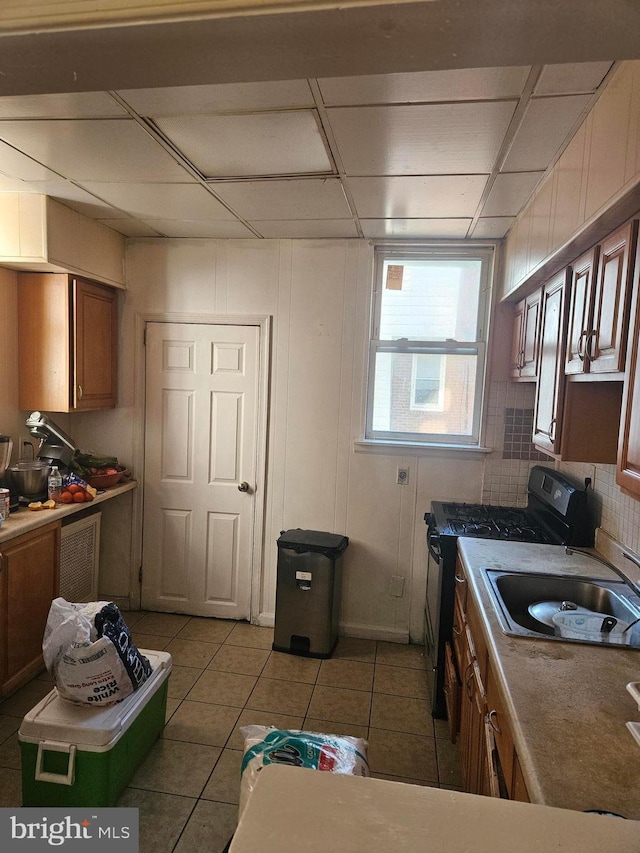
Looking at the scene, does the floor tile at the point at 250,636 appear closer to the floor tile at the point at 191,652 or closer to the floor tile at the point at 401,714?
the floor tile at the point at 191,652

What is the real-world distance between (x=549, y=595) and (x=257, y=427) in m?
2.00

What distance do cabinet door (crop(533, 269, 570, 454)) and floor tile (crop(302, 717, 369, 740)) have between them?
1567mm

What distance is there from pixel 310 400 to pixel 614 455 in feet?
6.04

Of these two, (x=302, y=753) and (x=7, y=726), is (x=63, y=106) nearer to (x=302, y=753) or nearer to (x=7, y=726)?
(x=302, y=753)

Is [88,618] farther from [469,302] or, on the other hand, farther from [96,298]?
[469,302]

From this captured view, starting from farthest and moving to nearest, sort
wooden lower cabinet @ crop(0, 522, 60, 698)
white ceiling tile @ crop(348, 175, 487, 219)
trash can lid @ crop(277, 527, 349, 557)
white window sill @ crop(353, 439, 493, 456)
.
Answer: white window sill @ crop(353, 439, 493, 456) → trash can lid @ crop(277, 527, 349, 557) → wooden lower cabinet @ crop(0, 522, 60, 698) → white ceiling tile @ crop(348, 175, 487, 219)

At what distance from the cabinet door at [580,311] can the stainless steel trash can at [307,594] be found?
1.75 meters

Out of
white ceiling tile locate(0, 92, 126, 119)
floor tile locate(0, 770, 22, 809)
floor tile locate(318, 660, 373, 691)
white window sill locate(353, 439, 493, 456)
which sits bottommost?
floor tile locate(318, 660, 373, 691)

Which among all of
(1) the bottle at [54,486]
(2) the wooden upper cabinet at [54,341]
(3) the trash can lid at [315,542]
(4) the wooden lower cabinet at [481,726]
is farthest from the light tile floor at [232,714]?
(2) the wooden upper cabinet at [54,341]

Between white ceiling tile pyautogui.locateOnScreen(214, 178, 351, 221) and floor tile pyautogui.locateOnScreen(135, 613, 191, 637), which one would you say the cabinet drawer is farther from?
floor tile pyautogui.locateOnScreen(135, 613, 191, 637)

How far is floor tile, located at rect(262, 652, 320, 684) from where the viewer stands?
287cm

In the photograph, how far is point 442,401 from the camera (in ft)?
10.7

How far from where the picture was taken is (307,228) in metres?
3.01
